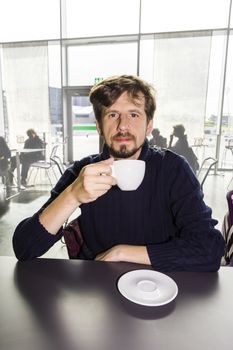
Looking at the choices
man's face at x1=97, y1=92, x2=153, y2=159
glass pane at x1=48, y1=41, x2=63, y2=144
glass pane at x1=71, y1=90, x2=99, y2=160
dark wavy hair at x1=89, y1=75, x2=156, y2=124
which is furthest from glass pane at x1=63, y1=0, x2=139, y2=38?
man's face at x1=97, y1=92, x2=153, y2=159

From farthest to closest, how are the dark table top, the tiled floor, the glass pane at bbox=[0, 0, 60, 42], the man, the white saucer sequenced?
the glass pane at bbox=[0, 0, 60, 42] < the tiled floor < the man < the white saucer < the dark table top

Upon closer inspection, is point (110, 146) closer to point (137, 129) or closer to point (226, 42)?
point (137, 129)

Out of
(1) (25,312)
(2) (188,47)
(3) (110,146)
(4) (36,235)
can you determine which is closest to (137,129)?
(3) (110,146)

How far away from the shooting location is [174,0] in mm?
4891

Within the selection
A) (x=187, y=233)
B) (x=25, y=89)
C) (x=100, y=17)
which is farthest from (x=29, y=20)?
(x=187, y=233)

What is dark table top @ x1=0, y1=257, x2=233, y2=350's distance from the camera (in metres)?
0.50

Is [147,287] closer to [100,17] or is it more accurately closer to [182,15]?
[182,15]

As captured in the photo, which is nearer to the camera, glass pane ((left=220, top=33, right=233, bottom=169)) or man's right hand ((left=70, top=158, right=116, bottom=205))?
man's right hand ((left=70, top=158, right=116, bottom=205))

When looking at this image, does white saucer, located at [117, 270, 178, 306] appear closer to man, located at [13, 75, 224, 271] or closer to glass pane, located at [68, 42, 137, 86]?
man, located at [13, 75, 224, 271]

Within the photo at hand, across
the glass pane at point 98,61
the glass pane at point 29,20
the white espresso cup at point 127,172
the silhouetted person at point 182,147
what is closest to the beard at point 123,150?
the white espresso cup at point 127,172

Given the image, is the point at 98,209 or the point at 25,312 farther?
the point at 98,209

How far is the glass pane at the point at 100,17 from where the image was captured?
508 centimetres

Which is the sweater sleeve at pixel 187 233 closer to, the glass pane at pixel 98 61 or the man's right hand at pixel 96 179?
the man's right hand at pixel 96 179

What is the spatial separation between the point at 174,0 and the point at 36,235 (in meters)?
5.45
